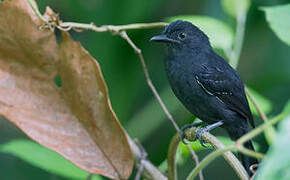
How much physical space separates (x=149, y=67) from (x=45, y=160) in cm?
229

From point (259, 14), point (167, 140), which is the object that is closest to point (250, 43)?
point (259, 14)

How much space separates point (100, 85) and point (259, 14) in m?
2.76

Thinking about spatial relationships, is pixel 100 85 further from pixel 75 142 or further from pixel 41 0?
pixel 41 0

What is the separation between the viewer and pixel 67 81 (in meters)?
2.32

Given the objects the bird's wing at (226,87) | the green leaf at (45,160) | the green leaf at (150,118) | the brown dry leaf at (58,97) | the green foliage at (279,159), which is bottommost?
the green leaf at (150,118)

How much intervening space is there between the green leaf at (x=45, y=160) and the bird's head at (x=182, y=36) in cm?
112

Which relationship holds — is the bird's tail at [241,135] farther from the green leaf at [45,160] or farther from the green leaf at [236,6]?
the green leaf at [45,160]

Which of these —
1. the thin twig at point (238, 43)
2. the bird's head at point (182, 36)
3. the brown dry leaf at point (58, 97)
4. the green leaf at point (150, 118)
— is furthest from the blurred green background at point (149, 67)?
the brown dry leaf at point (58, 97)

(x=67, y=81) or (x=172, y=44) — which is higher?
(x=67, y=81)

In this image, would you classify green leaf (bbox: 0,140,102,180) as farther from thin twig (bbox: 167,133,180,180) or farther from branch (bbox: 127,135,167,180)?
thin twig (bbox: 167,133,180,180)

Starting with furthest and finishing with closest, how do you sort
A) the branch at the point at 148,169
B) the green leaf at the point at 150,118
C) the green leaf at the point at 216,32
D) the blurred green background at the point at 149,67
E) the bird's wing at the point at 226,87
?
the blurred green background at the point at 149,67
the green leaf at the point at 150,118
the bird's wing at the point at 226,87
the green leaf at the point at 216,32
the branch at the point at 148,169

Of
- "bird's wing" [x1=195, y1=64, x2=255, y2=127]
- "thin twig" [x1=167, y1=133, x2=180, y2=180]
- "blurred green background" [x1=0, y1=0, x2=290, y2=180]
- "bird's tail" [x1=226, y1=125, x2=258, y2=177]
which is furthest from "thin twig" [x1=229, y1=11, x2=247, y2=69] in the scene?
"thin twig" [x1=167, y1=133, x2=180, y2=180]

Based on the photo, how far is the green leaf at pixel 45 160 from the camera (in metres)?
2.62

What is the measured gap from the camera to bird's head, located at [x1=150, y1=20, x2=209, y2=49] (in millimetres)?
3392
